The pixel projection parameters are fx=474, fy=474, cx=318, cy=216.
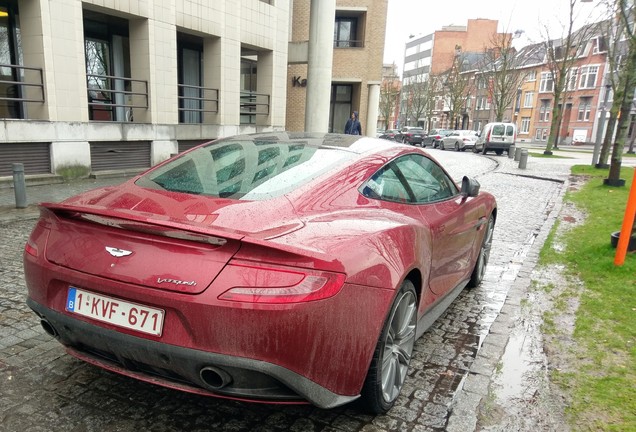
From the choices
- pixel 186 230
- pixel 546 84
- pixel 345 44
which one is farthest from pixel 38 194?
pixel 546 84

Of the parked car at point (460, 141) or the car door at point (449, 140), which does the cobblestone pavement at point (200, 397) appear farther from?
the car door at point (449, 140)

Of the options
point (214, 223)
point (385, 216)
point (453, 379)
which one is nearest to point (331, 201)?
point (385, 216)

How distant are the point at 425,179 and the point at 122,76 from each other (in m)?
14.2

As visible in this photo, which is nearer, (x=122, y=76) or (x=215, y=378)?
(x=215, y=378)

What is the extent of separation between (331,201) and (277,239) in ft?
2.06

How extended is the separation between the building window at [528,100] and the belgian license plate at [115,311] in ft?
237

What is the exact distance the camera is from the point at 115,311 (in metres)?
2.13

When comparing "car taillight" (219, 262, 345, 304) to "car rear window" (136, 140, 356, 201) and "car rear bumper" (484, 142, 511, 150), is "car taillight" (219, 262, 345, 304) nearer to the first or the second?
"car rear window" (136, 140, 356, 201)

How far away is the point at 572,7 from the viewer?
82.1ft

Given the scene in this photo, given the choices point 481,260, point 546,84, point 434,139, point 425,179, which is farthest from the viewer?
point 546,84

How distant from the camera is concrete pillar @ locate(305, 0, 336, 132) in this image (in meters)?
17.5

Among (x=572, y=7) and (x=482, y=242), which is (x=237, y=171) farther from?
(x=572, y=7)

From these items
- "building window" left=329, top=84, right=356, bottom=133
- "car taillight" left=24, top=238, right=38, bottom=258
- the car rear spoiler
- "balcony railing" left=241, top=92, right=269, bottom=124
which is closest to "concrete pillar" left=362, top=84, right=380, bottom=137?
"building window" left=329, top=84, right=356, bottom=133

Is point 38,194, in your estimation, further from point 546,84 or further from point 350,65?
point 546,84
